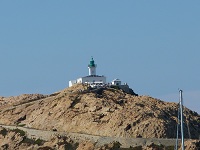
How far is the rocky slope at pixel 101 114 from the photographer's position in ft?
331

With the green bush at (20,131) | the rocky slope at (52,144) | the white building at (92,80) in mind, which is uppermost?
the white building at (92,80)

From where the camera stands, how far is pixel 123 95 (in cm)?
11012

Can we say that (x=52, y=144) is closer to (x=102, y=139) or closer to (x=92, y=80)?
(x=102, y=139)

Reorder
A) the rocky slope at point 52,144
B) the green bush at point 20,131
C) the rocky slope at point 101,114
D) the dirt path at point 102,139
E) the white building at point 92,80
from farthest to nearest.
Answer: the white building at point 92,80 < the green bush at point 20,131 < the rocky slope at point 101,114 < the dirt path at point 102,139 < the rocky slope at point 52,144

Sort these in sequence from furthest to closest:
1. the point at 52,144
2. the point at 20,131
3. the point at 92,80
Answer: the point at 92,80 → the point at 20,131 → the point at 52,144

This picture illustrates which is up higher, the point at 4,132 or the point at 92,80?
the point at 92,80

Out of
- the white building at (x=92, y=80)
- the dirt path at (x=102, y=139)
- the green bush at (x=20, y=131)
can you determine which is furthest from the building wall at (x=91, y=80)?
the dirt path at (x=102, y=139)

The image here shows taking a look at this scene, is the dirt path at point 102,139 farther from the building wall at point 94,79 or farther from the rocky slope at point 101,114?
the building wall at point 94,79

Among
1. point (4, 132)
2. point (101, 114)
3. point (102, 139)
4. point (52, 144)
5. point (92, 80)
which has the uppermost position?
point (92, 80)

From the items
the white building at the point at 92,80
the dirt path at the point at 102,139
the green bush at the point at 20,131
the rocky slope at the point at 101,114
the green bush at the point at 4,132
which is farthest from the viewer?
the white building at the point at 92,80

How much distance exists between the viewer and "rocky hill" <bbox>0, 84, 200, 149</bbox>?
331ft

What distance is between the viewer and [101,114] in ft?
341

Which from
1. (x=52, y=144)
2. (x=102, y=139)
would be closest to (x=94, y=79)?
(x=52, y=144)

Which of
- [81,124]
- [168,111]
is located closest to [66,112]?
[81,124]
